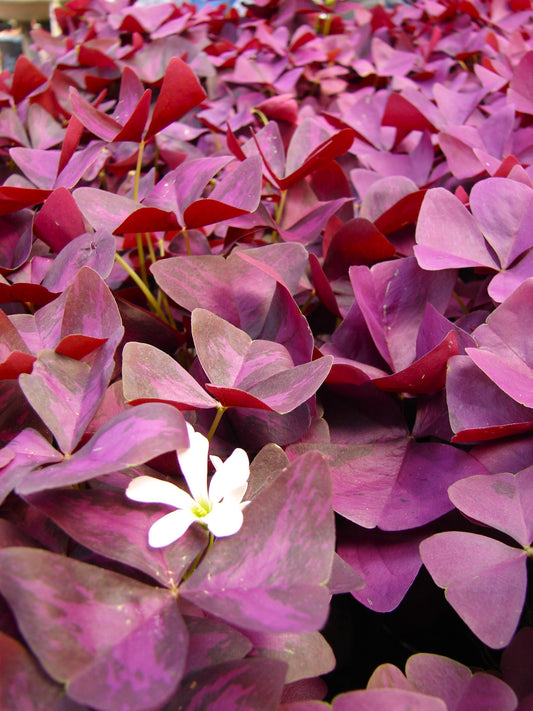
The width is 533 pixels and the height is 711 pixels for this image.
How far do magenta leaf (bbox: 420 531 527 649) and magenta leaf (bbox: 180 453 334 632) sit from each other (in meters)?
0.11

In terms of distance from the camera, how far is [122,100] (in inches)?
25.7

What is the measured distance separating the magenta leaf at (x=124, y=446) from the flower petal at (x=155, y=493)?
0.03m

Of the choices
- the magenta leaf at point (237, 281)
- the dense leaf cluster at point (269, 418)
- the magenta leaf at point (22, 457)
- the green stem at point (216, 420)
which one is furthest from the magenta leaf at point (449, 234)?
the magenta leaf at point (22, 457)

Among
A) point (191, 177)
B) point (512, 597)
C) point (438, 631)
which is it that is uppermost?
point (191, 177)

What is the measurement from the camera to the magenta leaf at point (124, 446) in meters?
0.26

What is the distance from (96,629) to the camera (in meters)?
0.25

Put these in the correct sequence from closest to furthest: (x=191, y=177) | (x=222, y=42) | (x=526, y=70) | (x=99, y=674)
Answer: (x=99, y=674)
(x=191, y=177)
(x=526, y=70)
(x=222, y=42)

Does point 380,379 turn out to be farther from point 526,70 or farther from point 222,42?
point 222,42

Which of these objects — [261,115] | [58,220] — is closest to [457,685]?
[58,220]

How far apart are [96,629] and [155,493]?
7cm

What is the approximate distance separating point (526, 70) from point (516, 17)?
64 cm

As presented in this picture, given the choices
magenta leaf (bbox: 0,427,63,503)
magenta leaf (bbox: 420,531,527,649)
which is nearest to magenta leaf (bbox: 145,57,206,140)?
magenta leaf (bbox: 0,427,63,503)

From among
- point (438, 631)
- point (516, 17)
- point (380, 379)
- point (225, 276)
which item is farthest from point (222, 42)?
point (438, 631)

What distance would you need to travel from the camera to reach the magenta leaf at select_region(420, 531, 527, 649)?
0.31m
